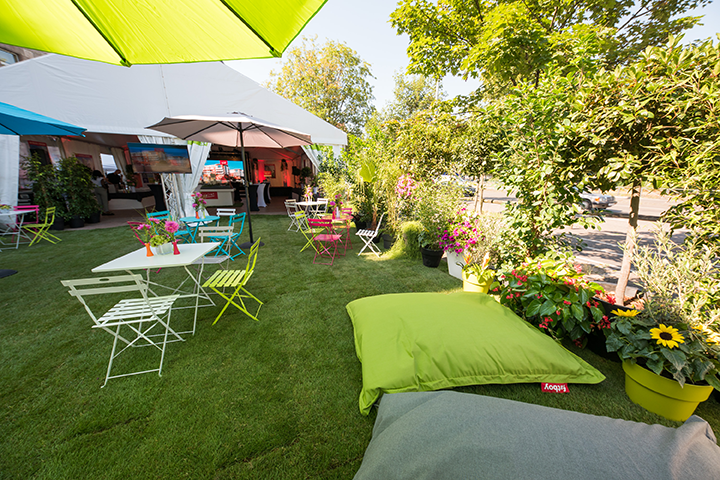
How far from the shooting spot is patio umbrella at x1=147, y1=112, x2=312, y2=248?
4.61 meters

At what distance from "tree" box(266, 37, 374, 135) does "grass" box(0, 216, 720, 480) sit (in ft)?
58.9

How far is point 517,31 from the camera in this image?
3.87 metres

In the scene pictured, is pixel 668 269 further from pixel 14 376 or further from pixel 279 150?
pixel 279 150

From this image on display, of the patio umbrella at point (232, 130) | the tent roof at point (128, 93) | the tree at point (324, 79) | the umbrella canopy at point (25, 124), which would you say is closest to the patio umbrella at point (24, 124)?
the umbrella canopy at point (25, 124)

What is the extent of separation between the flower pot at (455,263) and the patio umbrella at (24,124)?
6.28m

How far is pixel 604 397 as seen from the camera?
1.93 m

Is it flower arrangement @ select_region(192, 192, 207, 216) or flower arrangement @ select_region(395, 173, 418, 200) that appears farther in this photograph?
flower arrangement @ select_region(192, 192, 207, 216)

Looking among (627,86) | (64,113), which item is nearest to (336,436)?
(627,86)

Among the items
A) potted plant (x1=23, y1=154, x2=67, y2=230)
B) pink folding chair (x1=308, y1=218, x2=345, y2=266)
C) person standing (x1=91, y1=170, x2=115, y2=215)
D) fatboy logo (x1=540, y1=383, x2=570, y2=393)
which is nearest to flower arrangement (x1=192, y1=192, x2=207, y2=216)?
pink folding chair (x1=308, y1=218, x2=345, y2=266)

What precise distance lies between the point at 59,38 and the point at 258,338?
2.56m

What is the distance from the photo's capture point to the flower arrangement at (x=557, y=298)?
224 cm

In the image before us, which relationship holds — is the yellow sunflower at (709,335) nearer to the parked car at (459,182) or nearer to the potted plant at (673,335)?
the potted plant at (673,335)

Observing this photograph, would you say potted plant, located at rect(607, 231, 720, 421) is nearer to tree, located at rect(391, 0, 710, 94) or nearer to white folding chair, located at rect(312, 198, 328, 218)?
tree, located at rect(391, 0, 710, 94)

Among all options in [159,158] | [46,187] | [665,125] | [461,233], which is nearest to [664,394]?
[665,125]
